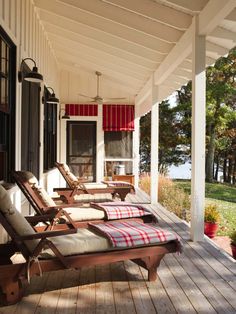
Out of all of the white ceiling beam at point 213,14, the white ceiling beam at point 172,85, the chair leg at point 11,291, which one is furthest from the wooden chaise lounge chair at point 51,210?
the white ceiling beam at point 172,85

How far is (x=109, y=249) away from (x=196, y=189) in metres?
2.16

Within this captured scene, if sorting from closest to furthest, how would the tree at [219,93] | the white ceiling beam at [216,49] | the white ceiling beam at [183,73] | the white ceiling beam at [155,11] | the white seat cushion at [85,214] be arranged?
the white seat cushion at [85,214] < the white ceiling beam at [155,11] < the white ceiling beam at [216,49] < the white ceiling beam at [183,73] < the tree at [219,93]

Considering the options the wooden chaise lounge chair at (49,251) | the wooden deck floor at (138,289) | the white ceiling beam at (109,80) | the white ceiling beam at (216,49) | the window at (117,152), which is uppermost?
the white ceiling beam at (109,80)

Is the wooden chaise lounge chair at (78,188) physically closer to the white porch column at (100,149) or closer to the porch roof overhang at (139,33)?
the porch roof overhang at (139,33)

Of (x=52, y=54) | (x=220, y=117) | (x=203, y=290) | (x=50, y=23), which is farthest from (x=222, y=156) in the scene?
(x=203, y=290)

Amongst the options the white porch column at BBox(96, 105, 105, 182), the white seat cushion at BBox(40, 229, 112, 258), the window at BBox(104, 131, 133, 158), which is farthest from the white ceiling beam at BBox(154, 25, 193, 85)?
the window at BBox(104, 131, 133, 158)

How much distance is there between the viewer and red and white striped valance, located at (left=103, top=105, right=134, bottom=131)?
40.3 ft

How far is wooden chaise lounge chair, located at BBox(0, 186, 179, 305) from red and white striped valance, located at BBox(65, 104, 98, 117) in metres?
9.08

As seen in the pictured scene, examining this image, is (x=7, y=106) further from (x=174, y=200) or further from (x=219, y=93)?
(x=219, y=93)

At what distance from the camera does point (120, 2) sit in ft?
15.9

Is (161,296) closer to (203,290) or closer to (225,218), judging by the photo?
(203,290)

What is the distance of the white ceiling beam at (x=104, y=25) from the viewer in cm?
585

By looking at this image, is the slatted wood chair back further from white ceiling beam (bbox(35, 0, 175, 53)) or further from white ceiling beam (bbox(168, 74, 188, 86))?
white ceiling beam (bbox(168, 74, 188, 86))

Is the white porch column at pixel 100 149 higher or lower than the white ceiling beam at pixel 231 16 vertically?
lower
